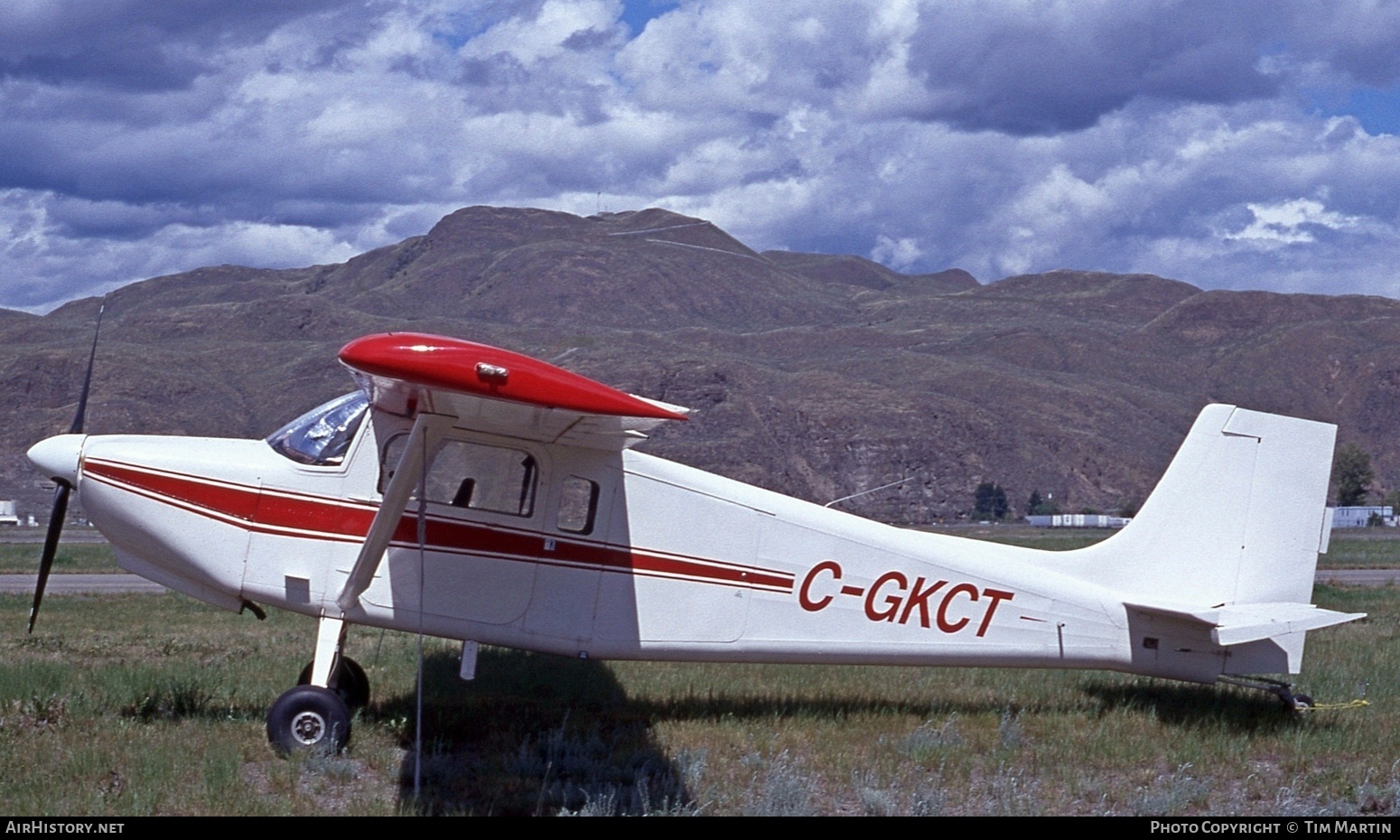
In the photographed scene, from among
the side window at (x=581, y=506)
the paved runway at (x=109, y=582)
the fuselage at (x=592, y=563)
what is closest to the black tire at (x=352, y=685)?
the fuselage at (x=592, y=563)

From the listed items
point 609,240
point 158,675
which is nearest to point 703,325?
point 609,240

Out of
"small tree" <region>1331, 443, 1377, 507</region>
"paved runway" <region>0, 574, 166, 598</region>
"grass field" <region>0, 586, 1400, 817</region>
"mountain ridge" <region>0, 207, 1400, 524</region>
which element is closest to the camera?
"grass field" <region>0, 586, 1400, 817</region>

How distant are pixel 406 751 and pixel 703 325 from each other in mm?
95248

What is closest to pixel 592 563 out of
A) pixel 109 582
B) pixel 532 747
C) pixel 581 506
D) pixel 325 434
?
pixel 581 506

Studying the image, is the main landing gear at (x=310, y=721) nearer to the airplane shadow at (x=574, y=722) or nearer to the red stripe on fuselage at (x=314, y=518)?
the airplane shadow at (x=574, y=722)

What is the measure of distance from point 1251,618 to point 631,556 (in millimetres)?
4226

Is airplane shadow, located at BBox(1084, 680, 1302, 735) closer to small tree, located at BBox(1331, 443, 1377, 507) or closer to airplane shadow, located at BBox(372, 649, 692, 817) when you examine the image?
airplane shadow, located at BBox(372, 649, 692, 817)

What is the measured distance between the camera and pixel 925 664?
8812 mm

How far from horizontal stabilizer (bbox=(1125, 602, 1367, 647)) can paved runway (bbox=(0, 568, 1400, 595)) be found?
564 inches

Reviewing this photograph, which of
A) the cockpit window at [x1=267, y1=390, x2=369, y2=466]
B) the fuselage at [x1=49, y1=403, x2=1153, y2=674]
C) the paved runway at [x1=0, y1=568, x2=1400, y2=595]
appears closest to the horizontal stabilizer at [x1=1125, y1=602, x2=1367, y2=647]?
the fuselage at [x1=49, y1=403, x2=1153, y2=674]

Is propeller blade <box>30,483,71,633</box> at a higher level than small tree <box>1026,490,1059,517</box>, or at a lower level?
lower

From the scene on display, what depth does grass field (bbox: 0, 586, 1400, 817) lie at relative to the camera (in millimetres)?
6965

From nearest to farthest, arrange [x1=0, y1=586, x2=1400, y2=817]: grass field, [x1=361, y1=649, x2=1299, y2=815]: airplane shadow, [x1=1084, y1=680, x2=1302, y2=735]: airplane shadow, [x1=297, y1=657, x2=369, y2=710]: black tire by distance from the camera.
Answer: [x1=0, y1=586, x2=1400, y2=817]: grass field, [x1=361, y1=649, x2=1299, y2=815]: airplane shadow, [x1=1084, y1=680, x2=1302, y2=735]: airplane shadow, [x1=297, y1=657, x2=369, y2=710]: black tire

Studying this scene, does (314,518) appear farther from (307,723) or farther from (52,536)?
(52,536)
